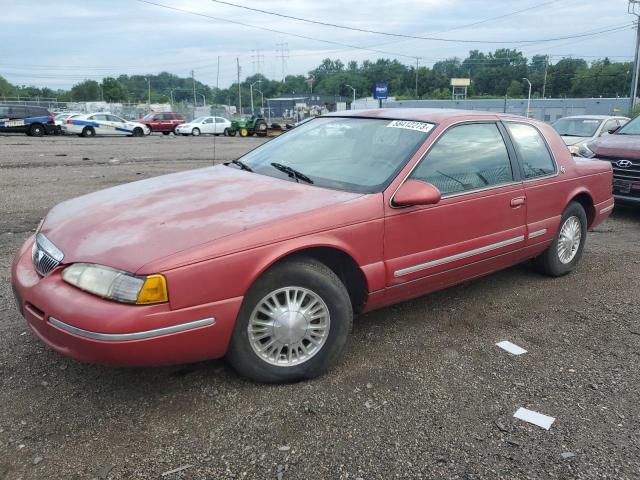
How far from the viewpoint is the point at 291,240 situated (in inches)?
114

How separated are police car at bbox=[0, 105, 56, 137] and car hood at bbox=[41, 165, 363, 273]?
26118mm

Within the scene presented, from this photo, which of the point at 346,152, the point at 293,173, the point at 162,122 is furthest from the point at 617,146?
the point at 162,122

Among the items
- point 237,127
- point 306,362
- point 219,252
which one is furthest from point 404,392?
point 237,127

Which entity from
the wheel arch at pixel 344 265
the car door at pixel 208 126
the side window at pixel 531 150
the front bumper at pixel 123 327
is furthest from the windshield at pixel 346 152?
the car door at pixel 208 126

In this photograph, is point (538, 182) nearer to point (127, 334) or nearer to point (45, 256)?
point (127, 334)

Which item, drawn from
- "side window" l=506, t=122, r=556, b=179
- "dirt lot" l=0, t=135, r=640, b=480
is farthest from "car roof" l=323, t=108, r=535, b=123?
"dirt lot" l=0, t=135, r=640, b=480

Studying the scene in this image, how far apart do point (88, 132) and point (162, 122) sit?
828 centimetres

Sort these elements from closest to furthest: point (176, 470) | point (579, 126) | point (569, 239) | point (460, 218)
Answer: point (176, 470) → point (460, 218) → point (569, 239) → point (579, 126)

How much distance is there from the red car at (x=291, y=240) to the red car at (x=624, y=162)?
3517 millimetres

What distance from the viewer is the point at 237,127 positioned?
3581cm

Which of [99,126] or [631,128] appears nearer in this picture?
[631,128]

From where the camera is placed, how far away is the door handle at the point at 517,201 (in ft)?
13.6

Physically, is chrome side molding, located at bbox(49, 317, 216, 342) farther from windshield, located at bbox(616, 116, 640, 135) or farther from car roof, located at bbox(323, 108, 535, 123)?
windshield, located at bbox(616, 116, 640, 135)

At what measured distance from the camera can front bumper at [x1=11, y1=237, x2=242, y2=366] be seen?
2.47 m
